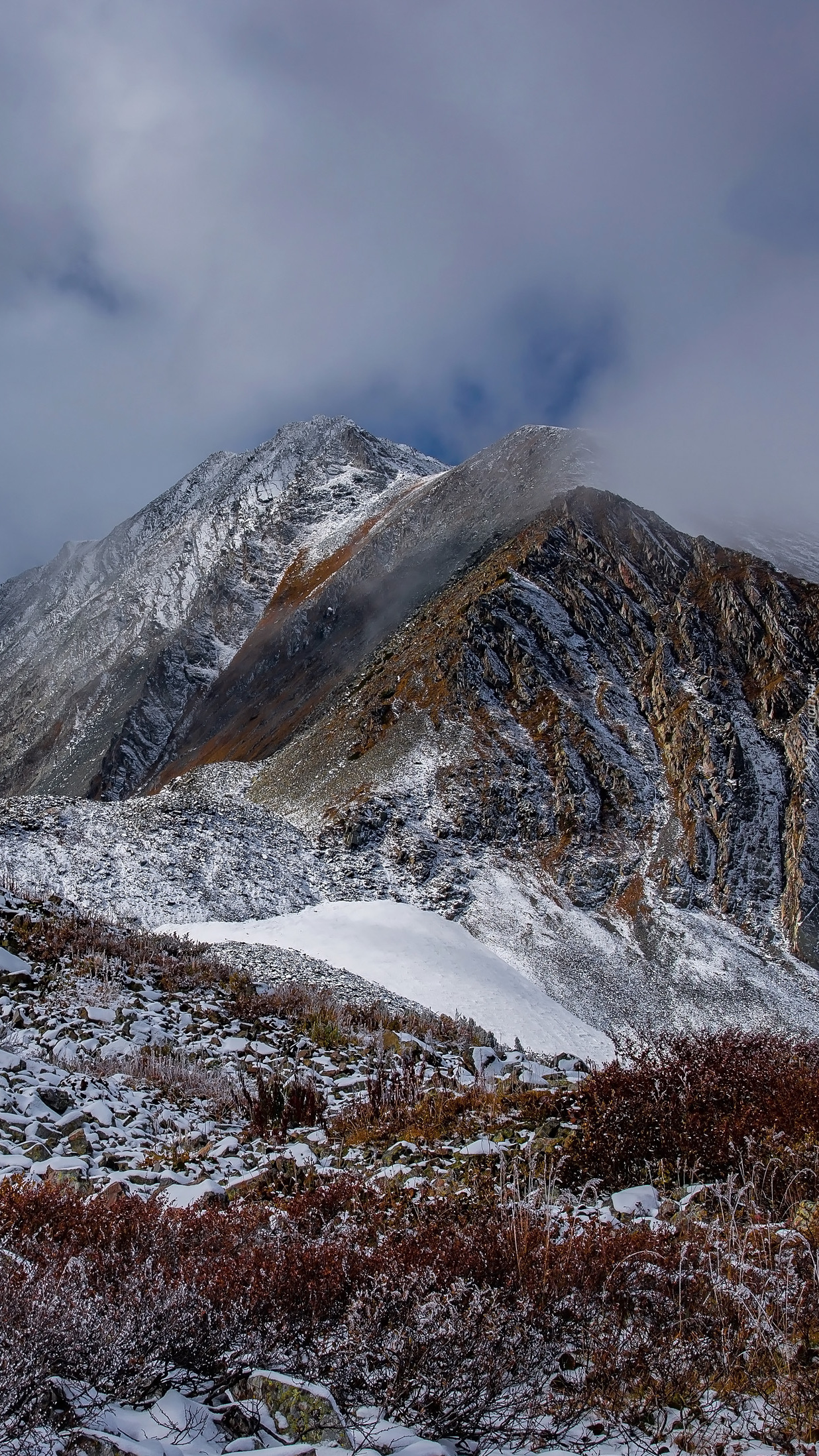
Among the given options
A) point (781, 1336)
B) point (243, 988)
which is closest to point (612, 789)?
point (243, 988)

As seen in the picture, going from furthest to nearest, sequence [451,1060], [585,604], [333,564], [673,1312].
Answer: [333,564] < [585,604] < [451,1060] < [673,1312]

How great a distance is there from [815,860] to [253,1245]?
133 feet

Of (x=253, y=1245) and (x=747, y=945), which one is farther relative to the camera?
(x=747, y=945)

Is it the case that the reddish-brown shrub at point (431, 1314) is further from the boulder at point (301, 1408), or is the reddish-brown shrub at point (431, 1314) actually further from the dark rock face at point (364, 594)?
the dark rock face at point (364, 594)

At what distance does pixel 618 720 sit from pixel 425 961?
84.9 ft

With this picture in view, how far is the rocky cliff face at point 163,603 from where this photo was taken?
274ft

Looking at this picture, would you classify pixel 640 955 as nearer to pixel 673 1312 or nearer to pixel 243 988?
pixel 243 988

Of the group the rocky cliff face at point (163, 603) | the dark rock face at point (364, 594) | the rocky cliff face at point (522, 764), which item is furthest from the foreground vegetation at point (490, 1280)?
the rocky cliff face at point (163, 603)

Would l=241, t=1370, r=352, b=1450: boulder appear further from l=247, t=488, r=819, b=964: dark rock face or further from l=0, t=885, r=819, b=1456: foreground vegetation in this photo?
l=247, t=488, r=819, b=964: dark rock face

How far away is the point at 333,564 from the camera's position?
9038 cm

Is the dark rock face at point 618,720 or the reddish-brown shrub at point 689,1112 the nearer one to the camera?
the reddish-brown shrub at point 689,1112

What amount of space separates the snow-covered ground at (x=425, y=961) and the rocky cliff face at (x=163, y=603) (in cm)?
5158

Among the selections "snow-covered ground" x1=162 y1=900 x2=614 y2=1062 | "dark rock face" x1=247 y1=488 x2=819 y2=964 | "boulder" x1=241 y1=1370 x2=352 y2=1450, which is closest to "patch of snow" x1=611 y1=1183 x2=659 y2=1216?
"boulder" x1=241 y1=1370 x2=352 y2=1450

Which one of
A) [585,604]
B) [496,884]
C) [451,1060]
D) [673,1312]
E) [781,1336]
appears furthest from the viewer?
[585,604]
